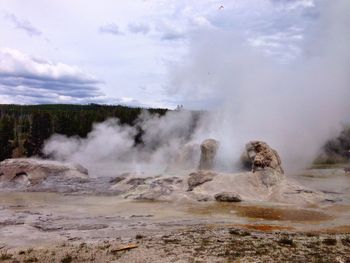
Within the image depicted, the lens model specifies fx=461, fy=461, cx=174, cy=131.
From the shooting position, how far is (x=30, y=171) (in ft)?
132

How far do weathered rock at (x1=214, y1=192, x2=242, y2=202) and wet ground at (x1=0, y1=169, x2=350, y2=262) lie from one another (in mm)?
681

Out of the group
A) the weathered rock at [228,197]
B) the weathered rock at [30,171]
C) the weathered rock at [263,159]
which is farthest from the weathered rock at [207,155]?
the weathered rock at [30,171]

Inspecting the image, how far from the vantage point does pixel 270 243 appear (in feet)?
55.8

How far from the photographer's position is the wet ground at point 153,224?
17.1 metres

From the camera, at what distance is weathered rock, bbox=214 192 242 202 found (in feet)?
97.4

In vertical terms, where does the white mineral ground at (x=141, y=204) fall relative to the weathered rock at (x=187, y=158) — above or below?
below

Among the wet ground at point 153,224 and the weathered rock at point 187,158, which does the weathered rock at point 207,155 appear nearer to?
the weathered rock at point 187,158

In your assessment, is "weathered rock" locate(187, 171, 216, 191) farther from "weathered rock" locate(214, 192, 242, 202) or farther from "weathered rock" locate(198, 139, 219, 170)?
"weathered rock" locate(198, 139, 219, 170)

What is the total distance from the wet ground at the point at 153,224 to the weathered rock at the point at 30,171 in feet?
17.9

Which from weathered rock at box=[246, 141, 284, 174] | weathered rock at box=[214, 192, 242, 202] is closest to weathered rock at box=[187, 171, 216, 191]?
weathered rock at box=[214, 192, 242, 202]

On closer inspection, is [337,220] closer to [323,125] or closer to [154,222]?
[154,222]

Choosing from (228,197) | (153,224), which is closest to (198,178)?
(228,197)

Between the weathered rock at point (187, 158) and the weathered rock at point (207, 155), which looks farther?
the weathered rock at point (187, 158)

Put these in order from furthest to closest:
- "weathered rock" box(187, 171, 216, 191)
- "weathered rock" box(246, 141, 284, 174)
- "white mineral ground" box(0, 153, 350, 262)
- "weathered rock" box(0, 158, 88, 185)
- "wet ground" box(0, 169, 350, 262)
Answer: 1. "weathered rock" box(0, 158, 88, 185)
2. "weathered rock" box(246, 141, 284, 174)
3. "weathered rock" box(187, 171, 216, 191)
4. "white mineral ground" box(0, 153, 350, 262)
5. "wet ground" box(0, 169, 350, 262)
